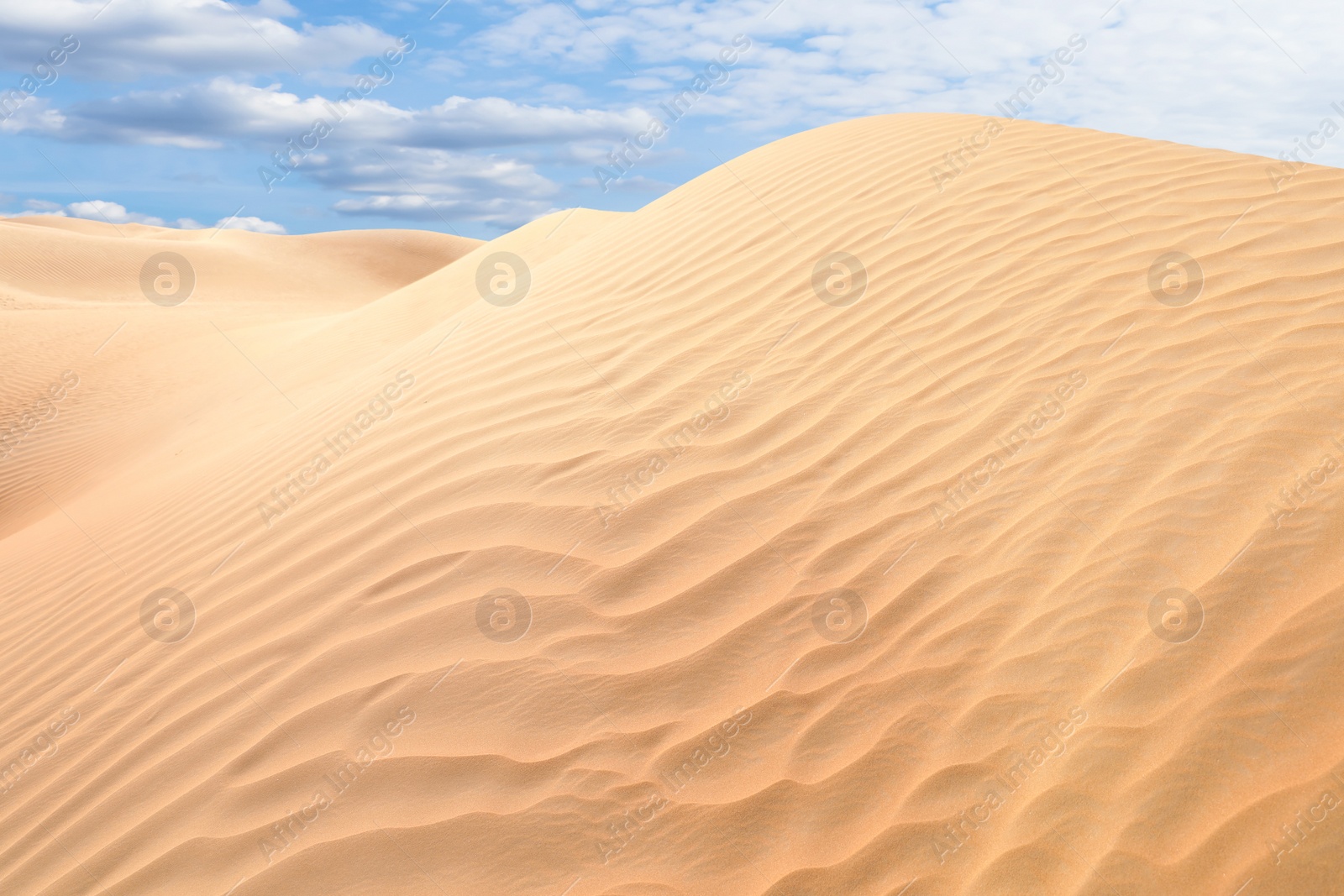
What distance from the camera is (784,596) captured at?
9.07ft

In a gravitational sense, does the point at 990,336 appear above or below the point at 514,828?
above

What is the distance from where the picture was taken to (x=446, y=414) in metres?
4.15

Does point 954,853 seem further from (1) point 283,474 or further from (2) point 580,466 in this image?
(1) point 283,474

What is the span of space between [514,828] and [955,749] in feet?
3.92

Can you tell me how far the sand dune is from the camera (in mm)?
2102

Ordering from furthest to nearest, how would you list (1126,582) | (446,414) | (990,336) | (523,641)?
1. (446,414)
2. (990,336)
3. (523,641)
4. (1126,582)

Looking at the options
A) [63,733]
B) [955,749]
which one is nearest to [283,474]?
[63,733]

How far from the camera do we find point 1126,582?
2.49 m

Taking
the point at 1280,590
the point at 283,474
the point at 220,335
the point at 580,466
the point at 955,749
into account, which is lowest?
the point at 955,749

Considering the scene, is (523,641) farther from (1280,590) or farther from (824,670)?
(1280,590)

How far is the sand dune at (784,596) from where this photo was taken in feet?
6.89

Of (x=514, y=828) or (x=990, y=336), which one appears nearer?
(x=514, y=828)

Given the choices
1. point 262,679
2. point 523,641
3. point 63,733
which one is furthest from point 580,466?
point 63,733

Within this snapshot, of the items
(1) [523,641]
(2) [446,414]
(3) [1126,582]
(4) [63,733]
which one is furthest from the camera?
(2) [446,414]
